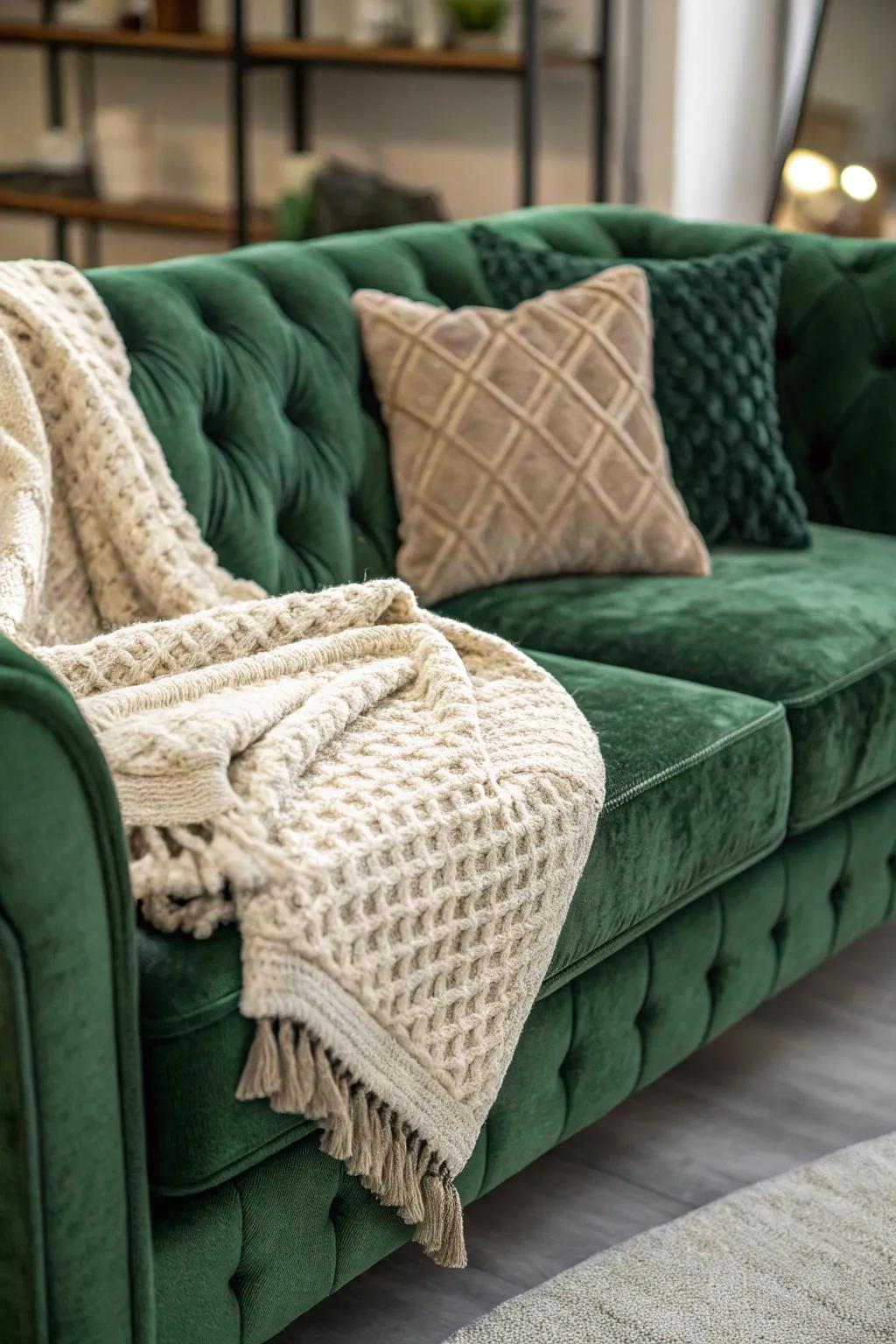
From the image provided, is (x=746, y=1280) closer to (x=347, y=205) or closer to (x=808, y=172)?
(x=808, y=172)

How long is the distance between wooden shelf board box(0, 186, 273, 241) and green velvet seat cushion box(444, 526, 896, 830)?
7.20ft

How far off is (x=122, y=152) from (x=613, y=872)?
3.38m

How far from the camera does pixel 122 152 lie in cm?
442

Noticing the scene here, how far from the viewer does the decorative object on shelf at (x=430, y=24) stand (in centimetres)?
362

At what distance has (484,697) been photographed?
64.1 inches

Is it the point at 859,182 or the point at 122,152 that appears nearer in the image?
the point at 859,182

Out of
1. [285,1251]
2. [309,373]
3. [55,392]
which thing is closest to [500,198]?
[309,373]

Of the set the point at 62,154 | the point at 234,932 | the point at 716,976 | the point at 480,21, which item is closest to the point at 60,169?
the point at 62,154

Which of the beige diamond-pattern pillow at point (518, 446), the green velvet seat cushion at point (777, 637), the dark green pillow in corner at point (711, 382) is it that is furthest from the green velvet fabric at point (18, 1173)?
the dark green pillow in corner at point (711, 382)

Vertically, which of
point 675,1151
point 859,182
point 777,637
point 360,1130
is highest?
point 859,182

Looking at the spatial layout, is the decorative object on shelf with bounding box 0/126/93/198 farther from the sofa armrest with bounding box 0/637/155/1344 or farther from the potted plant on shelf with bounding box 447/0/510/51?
the sofa armrest with bounding box 0/637/155/1344

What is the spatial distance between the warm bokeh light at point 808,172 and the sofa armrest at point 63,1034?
2870 millimetres

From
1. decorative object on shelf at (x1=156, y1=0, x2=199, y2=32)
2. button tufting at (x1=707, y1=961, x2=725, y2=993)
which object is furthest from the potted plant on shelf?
button tufting at (x1=707, y1=961, x2=725, y2=993)

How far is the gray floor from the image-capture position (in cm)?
159
